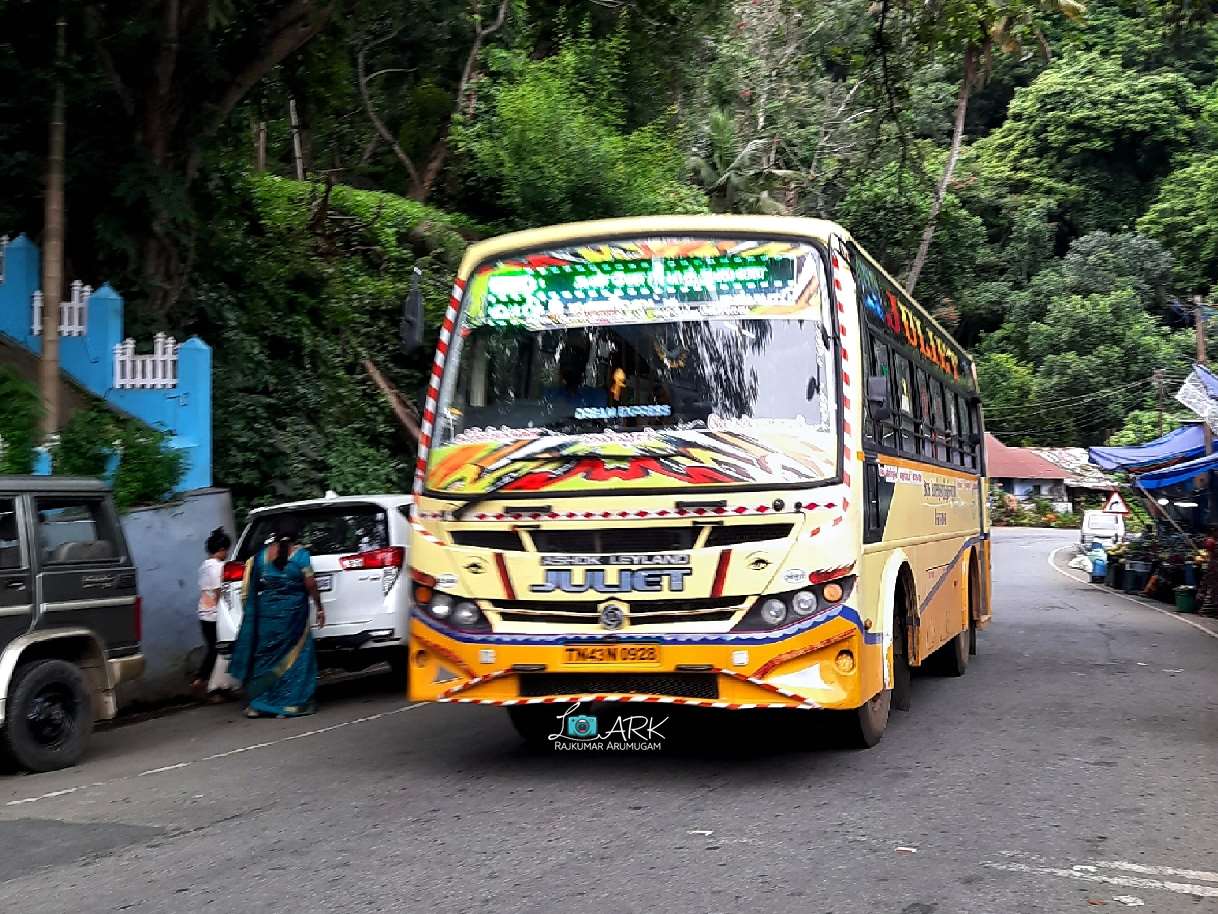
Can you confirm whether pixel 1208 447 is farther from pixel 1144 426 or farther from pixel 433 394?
pixel 1144 426

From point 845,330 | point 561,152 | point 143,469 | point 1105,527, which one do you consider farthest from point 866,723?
point 1105,527

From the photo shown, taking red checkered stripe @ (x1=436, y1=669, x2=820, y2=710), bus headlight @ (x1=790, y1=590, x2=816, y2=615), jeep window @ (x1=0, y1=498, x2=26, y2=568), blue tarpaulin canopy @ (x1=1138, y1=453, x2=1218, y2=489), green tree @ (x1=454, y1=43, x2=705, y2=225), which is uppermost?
green tree @ (x1=454, y1=43, x2=705, y2=225)

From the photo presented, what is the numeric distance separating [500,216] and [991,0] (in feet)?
46.7

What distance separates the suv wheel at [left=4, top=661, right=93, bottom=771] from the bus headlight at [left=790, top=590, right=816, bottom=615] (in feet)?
16.3

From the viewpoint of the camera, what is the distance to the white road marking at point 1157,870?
5.61 metres

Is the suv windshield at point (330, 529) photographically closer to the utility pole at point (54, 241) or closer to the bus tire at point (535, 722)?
the utility pole at point (54, 241)

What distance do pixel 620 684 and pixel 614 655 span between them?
198 millimetres

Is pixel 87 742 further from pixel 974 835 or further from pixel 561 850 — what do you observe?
pixel 974 835

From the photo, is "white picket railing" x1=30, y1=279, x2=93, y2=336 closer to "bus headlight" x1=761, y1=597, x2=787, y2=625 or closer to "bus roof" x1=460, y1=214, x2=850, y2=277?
"bus roof" x1=460, y1=214, x2=850, y2=277

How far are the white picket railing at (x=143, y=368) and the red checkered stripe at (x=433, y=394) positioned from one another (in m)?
7.39

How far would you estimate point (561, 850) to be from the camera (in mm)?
5961

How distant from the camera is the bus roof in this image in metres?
7.74

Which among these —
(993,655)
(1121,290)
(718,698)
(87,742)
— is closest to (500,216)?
(993,655)

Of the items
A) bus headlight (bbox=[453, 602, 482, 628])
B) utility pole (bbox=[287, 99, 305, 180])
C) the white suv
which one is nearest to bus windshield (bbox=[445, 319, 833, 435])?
bus headlight (bbox=[453, 602, 482, 628])
